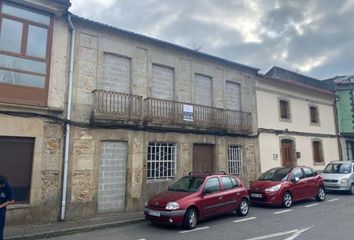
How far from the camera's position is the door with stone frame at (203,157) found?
1295 cm

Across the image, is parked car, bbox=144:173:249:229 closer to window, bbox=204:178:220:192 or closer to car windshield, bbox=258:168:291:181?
window, bbox=204:178:220:192

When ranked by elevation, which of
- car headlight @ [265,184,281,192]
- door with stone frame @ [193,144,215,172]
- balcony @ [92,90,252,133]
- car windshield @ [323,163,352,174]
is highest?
balcony @ [92,90,252,133]

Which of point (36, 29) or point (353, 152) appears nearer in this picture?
point (36, 29)

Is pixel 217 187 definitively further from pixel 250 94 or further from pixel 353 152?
pixel 353 152

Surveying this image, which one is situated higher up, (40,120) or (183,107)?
(183,107)

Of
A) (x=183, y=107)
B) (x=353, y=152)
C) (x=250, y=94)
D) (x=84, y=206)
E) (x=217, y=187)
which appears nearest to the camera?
(x=217, y=187)

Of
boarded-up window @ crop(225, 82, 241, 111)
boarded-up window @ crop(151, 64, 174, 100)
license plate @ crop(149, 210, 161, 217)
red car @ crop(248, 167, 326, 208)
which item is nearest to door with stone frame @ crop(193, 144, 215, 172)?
red car @ crop(248, 167, 326, 208)

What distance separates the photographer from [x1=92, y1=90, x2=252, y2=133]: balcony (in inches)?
410

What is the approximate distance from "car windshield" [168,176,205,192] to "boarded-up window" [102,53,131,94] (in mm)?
4239

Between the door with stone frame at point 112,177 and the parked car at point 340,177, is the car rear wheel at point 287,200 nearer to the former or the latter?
the parked car at point 340,177

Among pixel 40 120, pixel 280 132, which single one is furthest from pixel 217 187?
pixel 280 132

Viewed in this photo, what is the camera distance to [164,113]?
11883 mm

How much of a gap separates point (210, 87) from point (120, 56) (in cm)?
487

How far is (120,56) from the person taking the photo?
37.1 feet
